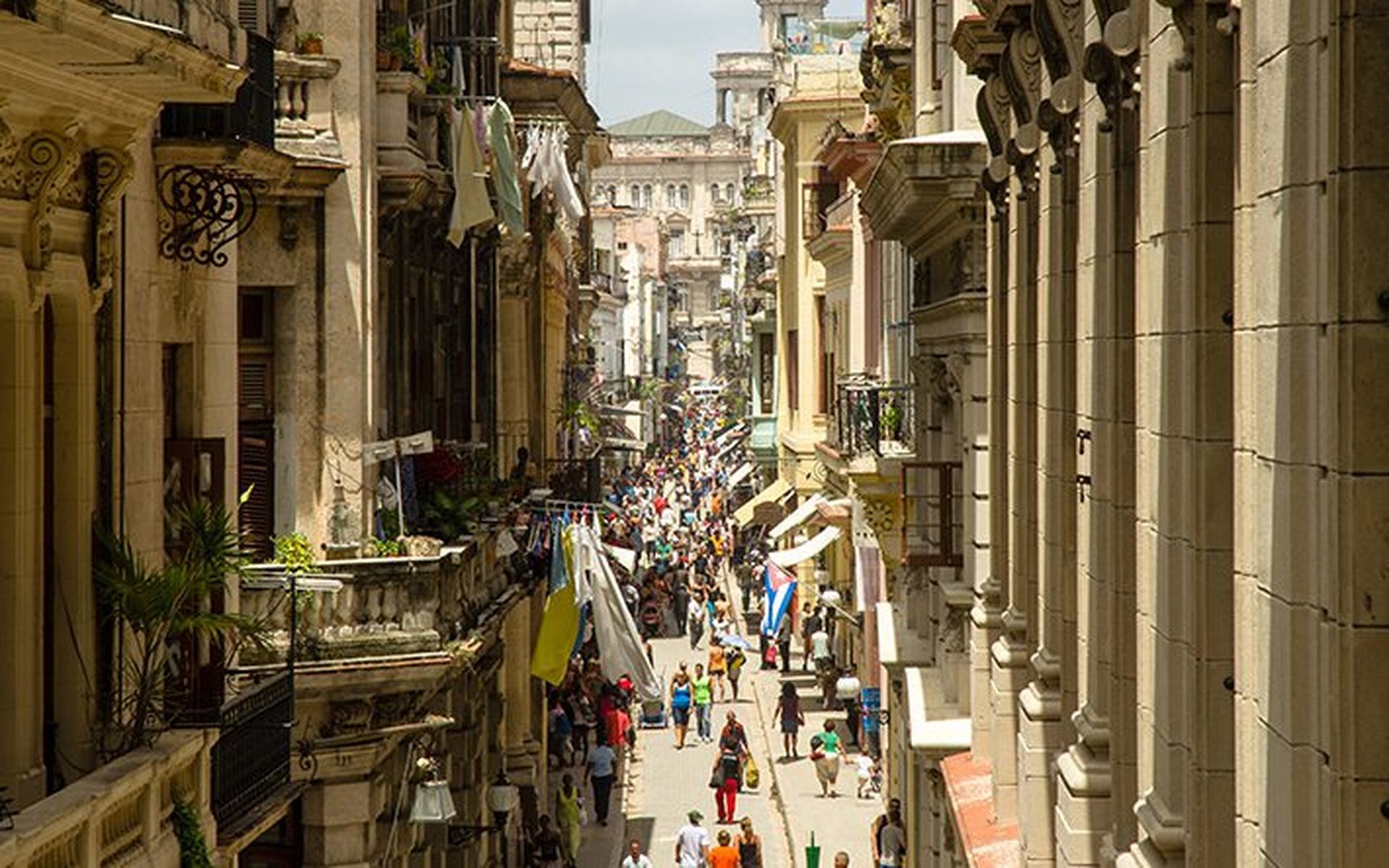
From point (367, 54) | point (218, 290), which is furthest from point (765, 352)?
point (218, 290)

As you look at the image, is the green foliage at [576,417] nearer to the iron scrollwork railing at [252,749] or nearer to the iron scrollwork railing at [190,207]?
the iron scrollwork railing at [252,749]

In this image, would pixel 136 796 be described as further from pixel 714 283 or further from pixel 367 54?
pixel 714 283

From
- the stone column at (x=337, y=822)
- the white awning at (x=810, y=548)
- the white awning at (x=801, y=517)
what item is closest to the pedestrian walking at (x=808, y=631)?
the white awning at (x=801, y=517)

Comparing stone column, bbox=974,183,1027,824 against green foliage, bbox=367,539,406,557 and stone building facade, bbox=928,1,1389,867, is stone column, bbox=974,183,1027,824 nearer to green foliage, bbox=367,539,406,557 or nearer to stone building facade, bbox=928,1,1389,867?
stone building facade, bbox=928,1,1389,867

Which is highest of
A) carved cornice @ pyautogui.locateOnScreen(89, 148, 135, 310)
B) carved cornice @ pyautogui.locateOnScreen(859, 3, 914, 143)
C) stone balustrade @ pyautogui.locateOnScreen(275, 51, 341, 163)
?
carved cornice @ pyautogui.locateOnScreen(859, 3, 914, 143)

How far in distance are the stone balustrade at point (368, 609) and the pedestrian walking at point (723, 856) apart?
1012 centimetres

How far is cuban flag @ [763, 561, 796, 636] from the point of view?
50312mm

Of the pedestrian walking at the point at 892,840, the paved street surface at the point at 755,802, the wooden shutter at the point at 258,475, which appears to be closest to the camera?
the wooden shutter at the point at 258,475

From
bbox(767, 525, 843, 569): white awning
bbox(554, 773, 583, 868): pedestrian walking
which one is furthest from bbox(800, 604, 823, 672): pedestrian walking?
bbox(554, 773, 583, 868): pedestrian walking

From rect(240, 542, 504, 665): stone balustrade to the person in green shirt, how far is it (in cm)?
2406

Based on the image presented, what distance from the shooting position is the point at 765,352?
81812 millimetres

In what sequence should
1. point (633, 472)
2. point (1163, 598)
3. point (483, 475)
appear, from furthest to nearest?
point (633, 472)
point (483, 475)
point (1163, 598)

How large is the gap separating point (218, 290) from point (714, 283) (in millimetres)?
175081

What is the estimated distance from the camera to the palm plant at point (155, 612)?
46.0 feet
